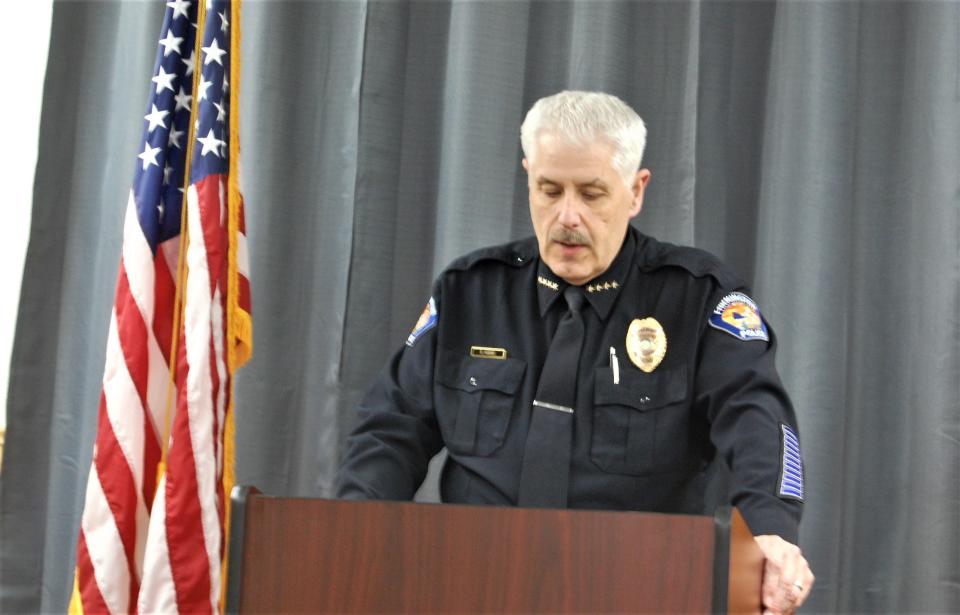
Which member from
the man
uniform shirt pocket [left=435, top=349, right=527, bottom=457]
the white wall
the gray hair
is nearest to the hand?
the man

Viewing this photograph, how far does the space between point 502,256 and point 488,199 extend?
543 mm

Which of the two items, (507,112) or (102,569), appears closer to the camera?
(102,569)

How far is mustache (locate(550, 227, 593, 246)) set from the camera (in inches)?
93.7

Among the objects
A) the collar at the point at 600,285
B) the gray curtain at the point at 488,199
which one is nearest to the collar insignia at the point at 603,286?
the collar at the point at 600,285

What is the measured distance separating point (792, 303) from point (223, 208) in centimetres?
146

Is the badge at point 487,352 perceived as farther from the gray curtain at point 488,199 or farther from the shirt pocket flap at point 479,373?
the gray curtain at point 488,199

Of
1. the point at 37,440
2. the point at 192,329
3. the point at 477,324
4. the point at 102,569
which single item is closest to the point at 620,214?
the point at 477,324

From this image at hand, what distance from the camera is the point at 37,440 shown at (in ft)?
10.1

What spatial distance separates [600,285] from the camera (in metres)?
2.44

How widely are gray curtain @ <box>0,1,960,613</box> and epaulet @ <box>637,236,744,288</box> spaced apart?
0.54m

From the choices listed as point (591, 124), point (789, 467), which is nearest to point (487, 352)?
point (591, 124)

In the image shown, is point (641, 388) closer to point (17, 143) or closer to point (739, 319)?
point (739, 319)

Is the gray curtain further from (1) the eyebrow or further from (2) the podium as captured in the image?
(2) the podium

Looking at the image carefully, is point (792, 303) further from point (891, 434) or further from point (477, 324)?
point (477, 324)
